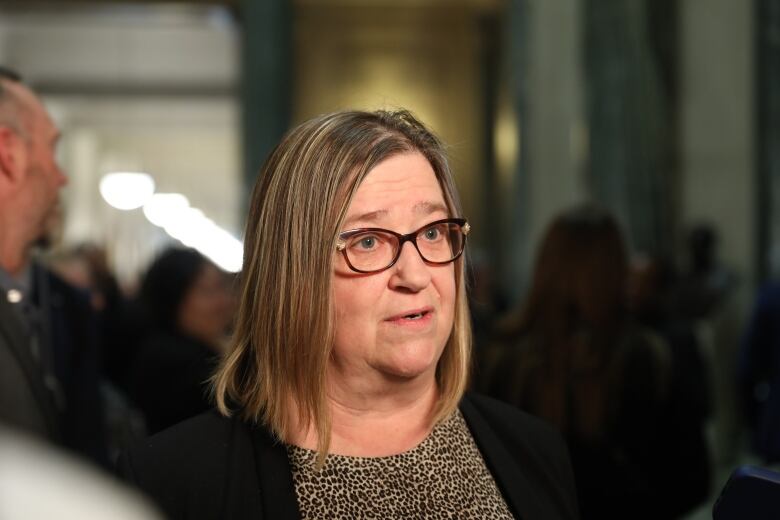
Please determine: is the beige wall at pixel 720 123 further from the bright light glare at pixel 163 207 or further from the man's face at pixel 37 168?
the bright light glare at pixel 163 207

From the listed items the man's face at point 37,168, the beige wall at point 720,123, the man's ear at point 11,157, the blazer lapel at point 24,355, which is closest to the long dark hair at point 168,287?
the man's face at point 37,168

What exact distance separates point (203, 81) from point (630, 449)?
2019 cm

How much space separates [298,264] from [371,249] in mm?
129

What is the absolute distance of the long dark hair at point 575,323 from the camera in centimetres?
343

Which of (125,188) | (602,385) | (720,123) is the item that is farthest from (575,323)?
(125,188)

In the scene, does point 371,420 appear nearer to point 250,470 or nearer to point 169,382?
point 250,470

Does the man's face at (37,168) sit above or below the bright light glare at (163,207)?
above

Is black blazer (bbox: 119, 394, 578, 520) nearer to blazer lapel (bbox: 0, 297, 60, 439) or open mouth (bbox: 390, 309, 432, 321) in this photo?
open mouth (bbox: 390, 309, 432, 321)

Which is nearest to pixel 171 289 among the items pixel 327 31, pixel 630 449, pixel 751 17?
pixel 630 449

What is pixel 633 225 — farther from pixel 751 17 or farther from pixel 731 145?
pixel 751 17

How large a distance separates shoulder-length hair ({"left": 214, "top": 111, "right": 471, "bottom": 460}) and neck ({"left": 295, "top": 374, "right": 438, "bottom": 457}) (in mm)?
53

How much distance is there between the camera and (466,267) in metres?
2.19

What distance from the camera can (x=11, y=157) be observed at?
285 centimetres

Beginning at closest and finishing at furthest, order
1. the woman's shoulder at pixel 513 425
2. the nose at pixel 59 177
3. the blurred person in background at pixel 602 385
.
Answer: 1. the woman's shoulder at pixel 513 425
2. the nose at pixel 59 177
3. the blurred person in background at pixel 602 385
